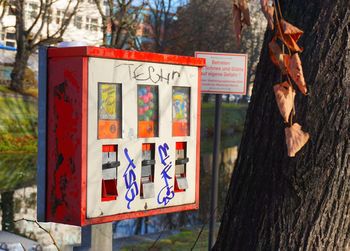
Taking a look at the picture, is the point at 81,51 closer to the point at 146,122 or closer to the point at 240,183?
the point at 146,122

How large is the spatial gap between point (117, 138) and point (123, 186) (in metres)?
0.28

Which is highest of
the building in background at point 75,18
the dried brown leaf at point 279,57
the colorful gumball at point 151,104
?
the building in background at point 75,18

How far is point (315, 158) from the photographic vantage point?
298 centimetres

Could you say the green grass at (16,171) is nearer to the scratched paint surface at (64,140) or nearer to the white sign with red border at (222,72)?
the white sign with red border at (222,72)

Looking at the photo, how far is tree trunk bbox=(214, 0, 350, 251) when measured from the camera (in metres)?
2.97

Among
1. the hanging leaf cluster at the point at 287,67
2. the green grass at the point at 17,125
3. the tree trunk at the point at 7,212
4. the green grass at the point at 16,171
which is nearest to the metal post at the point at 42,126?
the hanging leaf cluster at the point at 287,67

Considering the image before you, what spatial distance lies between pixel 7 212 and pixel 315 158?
35.7 ft

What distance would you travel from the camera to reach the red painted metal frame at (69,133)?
378cm

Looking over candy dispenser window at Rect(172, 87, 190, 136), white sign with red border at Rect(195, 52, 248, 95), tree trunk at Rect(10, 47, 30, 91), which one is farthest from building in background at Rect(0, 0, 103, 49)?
candy dispenser window at Rect(172, 87, 190, 136)

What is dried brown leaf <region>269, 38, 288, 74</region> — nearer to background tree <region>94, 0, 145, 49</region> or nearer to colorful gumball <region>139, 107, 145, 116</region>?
colorful gumball <region>139, 107, 145, 116</region>

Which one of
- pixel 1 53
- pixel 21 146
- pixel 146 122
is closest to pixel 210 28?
pixel 1 53

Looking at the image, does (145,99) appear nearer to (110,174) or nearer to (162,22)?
(110,174)

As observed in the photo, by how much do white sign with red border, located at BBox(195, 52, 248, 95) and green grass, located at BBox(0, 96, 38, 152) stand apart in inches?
882

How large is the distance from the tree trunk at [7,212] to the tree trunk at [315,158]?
782cm
